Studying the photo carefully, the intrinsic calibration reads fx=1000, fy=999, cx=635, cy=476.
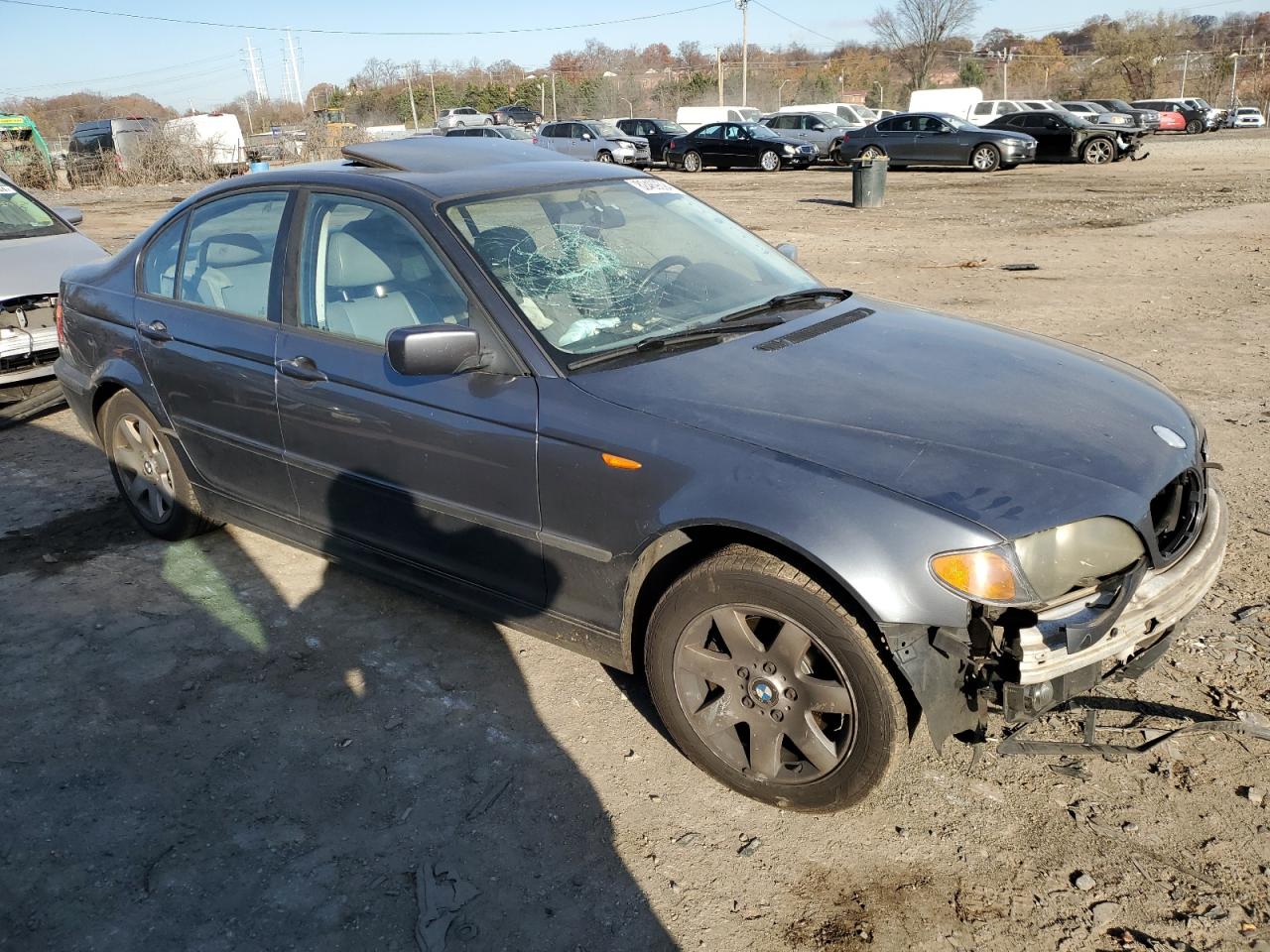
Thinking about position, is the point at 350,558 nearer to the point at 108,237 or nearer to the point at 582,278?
the point at 582,278

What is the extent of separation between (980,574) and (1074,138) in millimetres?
27433

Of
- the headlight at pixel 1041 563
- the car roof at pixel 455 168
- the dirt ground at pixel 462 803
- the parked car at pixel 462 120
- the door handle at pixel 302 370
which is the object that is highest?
the parked car at pixel 462 120

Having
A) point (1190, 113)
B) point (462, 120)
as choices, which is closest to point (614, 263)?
point (462, 120)

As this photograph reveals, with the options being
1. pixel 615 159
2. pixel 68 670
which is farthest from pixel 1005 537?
pixel 615 159

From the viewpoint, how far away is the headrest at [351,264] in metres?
3.54

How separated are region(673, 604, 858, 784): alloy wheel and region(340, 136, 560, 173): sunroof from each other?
6.81ft

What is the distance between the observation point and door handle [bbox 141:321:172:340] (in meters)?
4.18

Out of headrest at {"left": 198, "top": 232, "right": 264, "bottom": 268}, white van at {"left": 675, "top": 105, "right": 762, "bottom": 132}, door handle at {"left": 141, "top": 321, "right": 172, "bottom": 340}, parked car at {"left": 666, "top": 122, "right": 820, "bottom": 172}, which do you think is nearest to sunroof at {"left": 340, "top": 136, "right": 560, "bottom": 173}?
headrest at {"left": 198, "top": 232, "right": 264, "bottom": 268}

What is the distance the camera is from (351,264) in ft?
11.8

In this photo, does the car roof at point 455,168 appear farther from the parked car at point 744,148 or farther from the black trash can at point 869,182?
the parked car at point 744,148

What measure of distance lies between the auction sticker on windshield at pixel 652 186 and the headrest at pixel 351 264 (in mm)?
1110

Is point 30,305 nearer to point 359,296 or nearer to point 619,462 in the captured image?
point 359,296

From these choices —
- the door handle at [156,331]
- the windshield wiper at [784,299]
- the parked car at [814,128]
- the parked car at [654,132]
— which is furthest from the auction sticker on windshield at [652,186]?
the parked car at [654,132]

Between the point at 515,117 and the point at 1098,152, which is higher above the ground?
the point at 515,117
